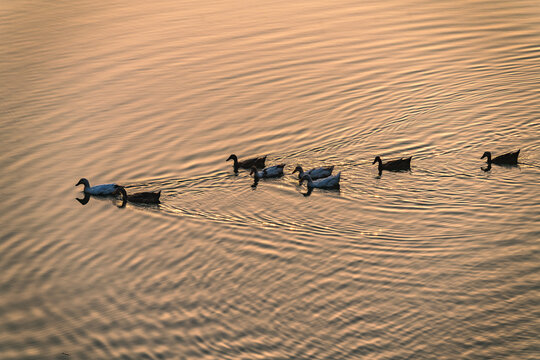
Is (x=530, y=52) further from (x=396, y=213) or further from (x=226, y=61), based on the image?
(x=396, y=213)

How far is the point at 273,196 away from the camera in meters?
18.3

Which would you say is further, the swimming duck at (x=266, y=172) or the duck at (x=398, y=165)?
the swimming duck at (x=266, y=172)

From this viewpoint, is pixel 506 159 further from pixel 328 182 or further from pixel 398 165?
pixel 328 182

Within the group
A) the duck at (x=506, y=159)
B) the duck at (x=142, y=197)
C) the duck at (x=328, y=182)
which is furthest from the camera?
the duck at (x=506, y=159)

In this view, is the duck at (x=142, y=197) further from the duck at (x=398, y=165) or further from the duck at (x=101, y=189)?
the duck at (x=398, y=165)

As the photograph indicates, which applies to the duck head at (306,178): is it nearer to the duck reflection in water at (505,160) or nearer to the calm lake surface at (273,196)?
the calm lake surface at (273,196)

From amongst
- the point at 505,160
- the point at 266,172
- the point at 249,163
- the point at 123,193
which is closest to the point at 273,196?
the point at 266,172

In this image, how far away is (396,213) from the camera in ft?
54.7

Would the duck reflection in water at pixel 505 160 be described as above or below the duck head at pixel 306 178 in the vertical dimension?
above

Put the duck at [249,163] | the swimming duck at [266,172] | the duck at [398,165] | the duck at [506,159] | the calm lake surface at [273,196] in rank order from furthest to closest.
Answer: the duck at [249,163] → the swimming duck at [266,172] → the duck at [398,165] → the duck at [506,159] → the calm lake surface at [273,196]

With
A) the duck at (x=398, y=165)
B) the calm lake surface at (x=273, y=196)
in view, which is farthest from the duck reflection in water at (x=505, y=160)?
the duck at (x=398, y=165)

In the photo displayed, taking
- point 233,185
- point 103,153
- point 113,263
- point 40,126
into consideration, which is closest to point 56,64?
point 40,126

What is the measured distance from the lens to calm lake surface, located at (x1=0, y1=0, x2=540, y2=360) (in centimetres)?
1288

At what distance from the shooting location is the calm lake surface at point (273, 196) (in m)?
12.9
